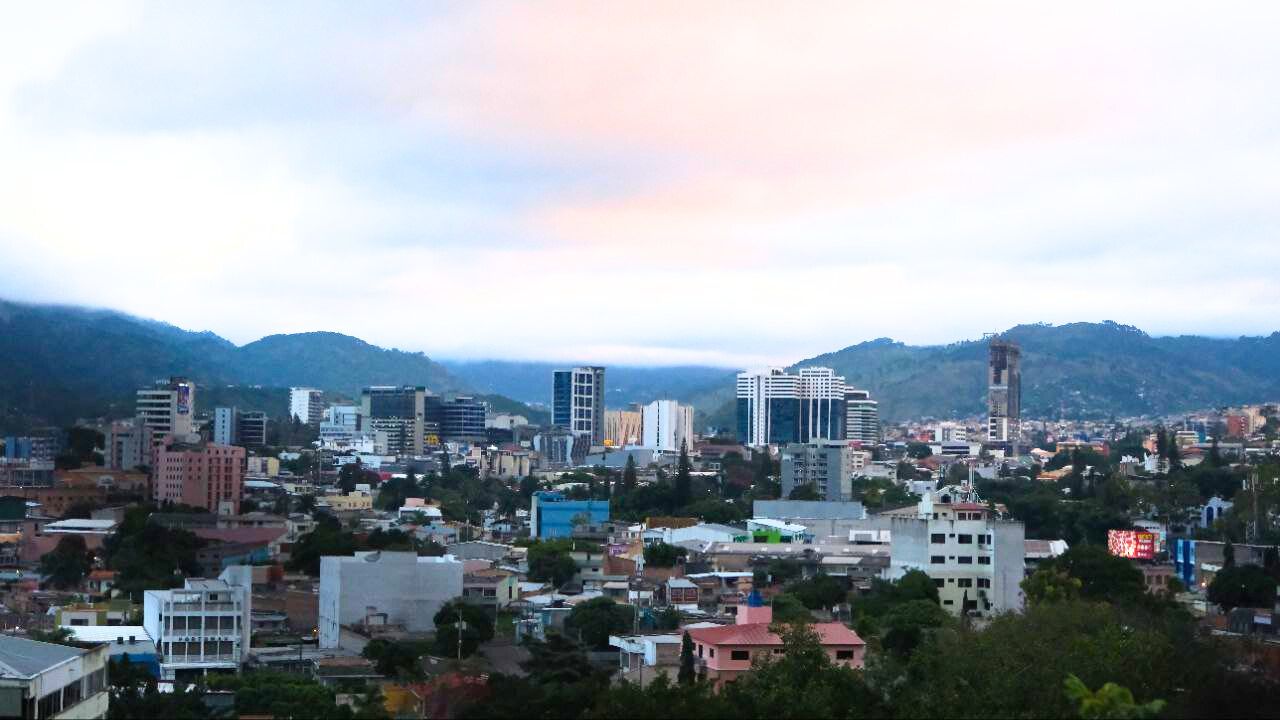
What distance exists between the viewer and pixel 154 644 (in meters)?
33.9

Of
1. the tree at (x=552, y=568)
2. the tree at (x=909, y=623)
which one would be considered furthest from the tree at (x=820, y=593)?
the tree at (x=552, y=568)

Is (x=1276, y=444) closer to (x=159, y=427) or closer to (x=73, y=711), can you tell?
(x=159, y=427)

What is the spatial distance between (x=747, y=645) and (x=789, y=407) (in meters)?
114

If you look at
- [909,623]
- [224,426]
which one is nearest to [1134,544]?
[909,623]

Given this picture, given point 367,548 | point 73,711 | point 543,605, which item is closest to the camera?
point 73,711

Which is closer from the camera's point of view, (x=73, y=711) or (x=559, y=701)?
(x=73, y=711)

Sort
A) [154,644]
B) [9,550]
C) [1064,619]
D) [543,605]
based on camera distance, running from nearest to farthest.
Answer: [1064,619], [154,644], [543,605], [9,550]

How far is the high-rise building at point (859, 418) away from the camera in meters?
147

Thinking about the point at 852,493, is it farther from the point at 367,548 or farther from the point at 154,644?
the point at 154,644

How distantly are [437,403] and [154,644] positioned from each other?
107m

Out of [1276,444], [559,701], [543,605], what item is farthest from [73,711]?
[1276,444]

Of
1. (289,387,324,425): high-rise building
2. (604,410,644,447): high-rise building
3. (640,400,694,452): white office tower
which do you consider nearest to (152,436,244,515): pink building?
(640,400,694,452): white office tower

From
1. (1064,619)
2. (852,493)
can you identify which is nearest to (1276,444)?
(852,493)

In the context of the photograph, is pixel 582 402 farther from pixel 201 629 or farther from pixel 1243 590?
pixel 201 629
